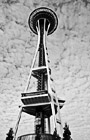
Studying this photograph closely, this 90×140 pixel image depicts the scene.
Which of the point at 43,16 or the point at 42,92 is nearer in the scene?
the point at 42,92

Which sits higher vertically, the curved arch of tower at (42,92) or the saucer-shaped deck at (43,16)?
the saucer-shaped deck at (43,16)

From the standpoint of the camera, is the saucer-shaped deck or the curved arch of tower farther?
the saucer-shaped deck

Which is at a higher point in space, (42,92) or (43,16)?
(43,16)

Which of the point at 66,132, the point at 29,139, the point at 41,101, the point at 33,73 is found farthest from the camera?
the point at 33,73

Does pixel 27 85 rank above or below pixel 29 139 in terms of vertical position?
above

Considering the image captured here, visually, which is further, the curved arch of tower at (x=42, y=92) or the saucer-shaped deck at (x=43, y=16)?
the saucer-shaped deck at (x=43, y=16)

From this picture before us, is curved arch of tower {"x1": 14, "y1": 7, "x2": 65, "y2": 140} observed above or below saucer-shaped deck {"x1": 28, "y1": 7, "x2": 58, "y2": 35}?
below

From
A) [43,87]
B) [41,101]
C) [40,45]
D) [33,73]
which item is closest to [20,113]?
[41,101]

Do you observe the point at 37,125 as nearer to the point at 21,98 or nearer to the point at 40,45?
the point at 21,98
